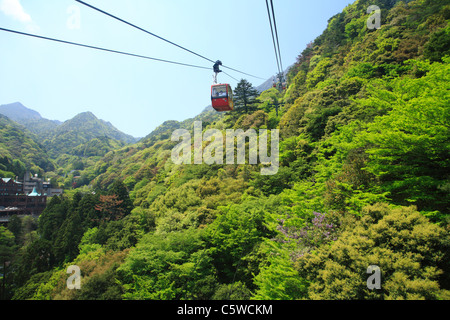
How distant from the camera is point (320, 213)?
905 centimetres

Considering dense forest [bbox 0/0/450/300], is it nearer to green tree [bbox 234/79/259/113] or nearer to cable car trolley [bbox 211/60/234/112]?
green tree [bbox 234/79/259/113]

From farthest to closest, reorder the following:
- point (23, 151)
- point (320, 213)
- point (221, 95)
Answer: point (23, 151) → point (221, 95) → point (320, 213)

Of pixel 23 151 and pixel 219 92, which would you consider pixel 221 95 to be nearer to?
pixel 219 92

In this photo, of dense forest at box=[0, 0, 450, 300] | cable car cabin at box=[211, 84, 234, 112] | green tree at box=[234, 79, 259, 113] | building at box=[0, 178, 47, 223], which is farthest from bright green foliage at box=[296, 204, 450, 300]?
building at box=[0, 178, 47, 223]

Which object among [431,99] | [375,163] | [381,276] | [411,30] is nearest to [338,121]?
[375,163]

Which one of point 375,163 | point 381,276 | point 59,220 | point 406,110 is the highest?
point 406,110

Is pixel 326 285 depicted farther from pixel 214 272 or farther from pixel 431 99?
pixel 214 272

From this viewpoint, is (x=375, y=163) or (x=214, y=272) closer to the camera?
(x=375, y=163)

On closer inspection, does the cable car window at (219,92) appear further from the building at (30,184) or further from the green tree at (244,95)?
the building at (30,184)

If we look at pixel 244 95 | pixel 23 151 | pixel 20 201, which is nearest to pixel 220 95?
pixel 244 95

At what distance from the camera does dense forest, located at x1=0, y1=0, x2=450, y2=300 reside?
230 inches

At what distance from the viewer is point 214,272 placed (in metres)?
13.1

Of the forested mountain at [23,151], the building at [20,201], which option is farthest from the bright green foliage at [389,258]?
the forested mountain at [23,151]
